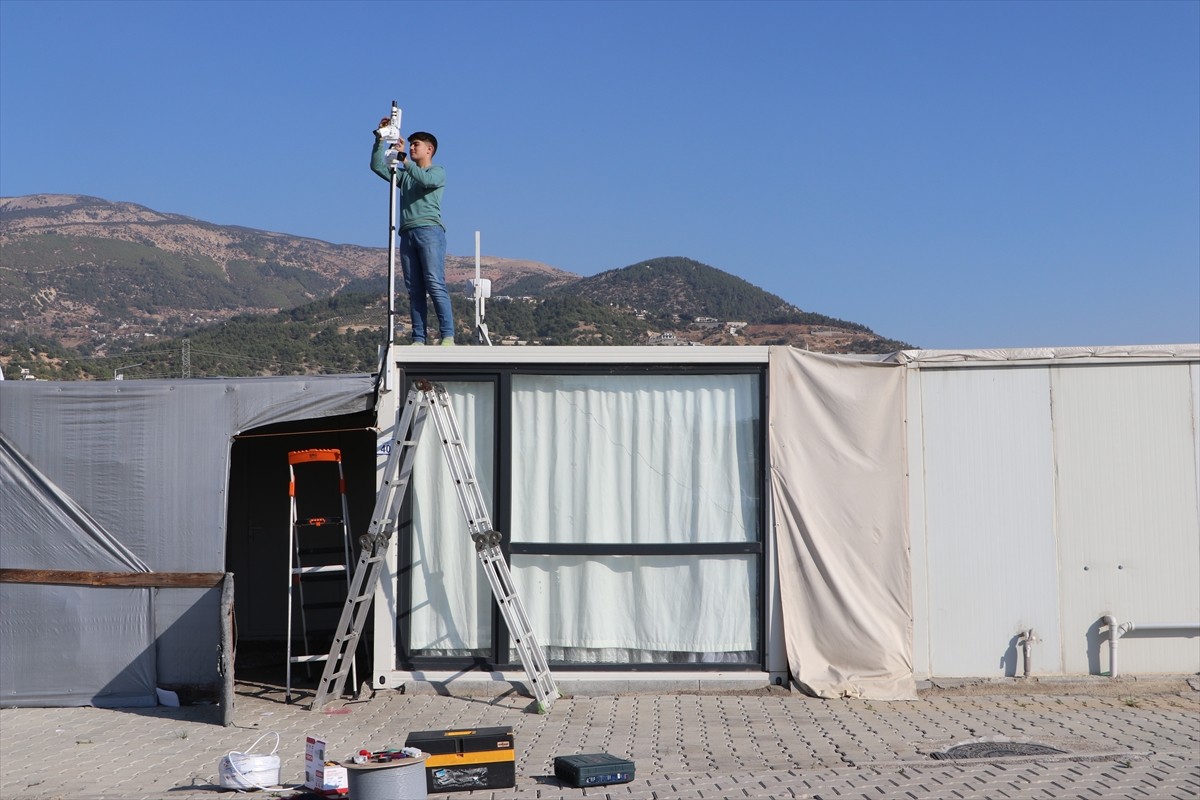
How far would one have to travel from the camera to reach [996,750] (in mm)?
7473

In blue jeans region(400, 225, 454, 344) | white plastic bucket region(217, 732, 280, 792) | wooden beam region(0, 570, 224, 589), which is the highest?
blue jeans region(400, 225, 454, 344)

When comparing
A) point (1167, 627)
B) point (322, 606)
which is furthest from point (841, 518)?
point (322, 606)

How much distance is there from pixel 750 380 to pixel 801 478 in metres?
0.92

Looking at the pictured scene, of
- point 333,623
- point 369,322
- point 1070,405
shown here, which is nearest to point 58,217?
point 369,322

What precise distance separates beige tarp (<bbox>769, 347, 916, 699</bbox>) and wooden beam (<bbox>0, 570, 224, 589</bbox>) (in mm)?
4689

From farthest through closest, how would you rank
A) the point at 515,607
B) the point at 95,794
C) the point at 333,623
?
the point at 333,623, the point at 515,607, the point at 95,794

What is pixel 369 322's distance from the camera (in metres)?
22.9

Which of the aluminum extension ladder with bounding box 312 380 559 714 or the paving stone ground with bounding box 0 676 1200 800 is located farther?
the aluminum extension ladder with bounding box 312 380 559 714

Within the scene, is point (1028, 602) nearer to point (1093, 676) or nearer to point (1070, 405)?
point (1093, 676)

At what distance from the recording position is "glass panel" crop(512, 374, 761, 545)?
9.61m

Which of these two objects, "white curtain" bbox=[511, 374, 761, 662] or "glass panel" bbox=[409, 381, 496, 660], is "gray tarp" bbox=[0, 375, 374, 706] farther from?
"white curtain" bbox=[511, 374, 761, 662]

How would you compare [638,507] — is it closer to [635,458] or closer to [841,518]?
[635,458]

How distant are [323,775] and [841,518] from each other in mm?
4737

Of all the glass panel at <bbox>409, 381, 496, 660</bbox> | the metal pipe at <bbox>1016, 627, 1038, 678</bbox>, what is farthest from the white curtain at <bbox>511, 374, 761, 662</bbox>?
the metal pipe at <bbox>1016, 627, 1038, 678</bbox>
